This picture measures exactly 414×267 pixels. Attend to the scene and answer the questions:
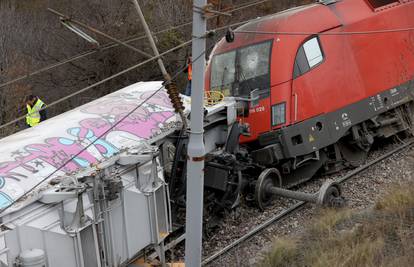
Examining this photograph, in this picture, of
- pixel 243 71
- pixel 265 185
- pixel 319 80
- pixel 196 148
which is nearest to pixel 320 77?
pixel 319 80

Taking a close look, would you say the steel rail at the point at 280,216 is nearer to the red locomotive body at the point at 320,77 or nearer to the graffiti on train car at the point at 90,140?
the red locomotive body at the point at 320,77

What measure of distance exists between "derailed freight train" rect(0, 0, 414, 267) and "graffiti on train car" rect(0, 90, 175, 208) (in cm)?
2

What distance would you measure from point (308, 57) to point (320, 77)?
1.63 feet

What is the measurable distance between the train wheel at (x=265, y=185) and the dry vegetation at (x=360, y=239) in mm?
1841

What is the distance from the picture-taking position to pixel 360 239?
697 cm

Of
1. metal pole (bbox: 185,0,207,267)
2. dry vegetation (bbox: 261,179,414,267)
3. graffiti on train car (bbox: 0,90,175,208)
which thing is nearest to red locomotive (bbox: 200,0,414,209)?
graffiti on train car (bbox: 0,90,175,208)

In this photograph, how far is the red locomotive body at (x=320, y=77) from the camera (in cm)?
1080

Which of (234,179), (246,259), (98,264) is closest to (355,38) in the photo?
(234,179)

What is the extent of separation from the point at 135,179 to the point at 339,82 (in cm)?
571

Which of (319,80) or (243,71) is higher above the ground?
(243,71)


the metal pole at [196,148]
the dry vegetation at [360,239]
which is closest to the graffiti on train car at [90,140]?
the metal pole at [196,148]

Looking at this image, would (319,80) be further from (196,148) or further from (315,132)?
(196,148)

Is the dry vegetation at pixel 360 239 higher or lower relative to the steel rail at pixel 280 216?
higher

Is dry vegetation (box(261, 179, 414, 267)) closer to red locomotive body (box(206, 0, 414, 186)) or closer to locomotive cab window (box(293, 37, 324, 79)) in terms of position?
red locomotive body (box(206, 0, 414, 186))
